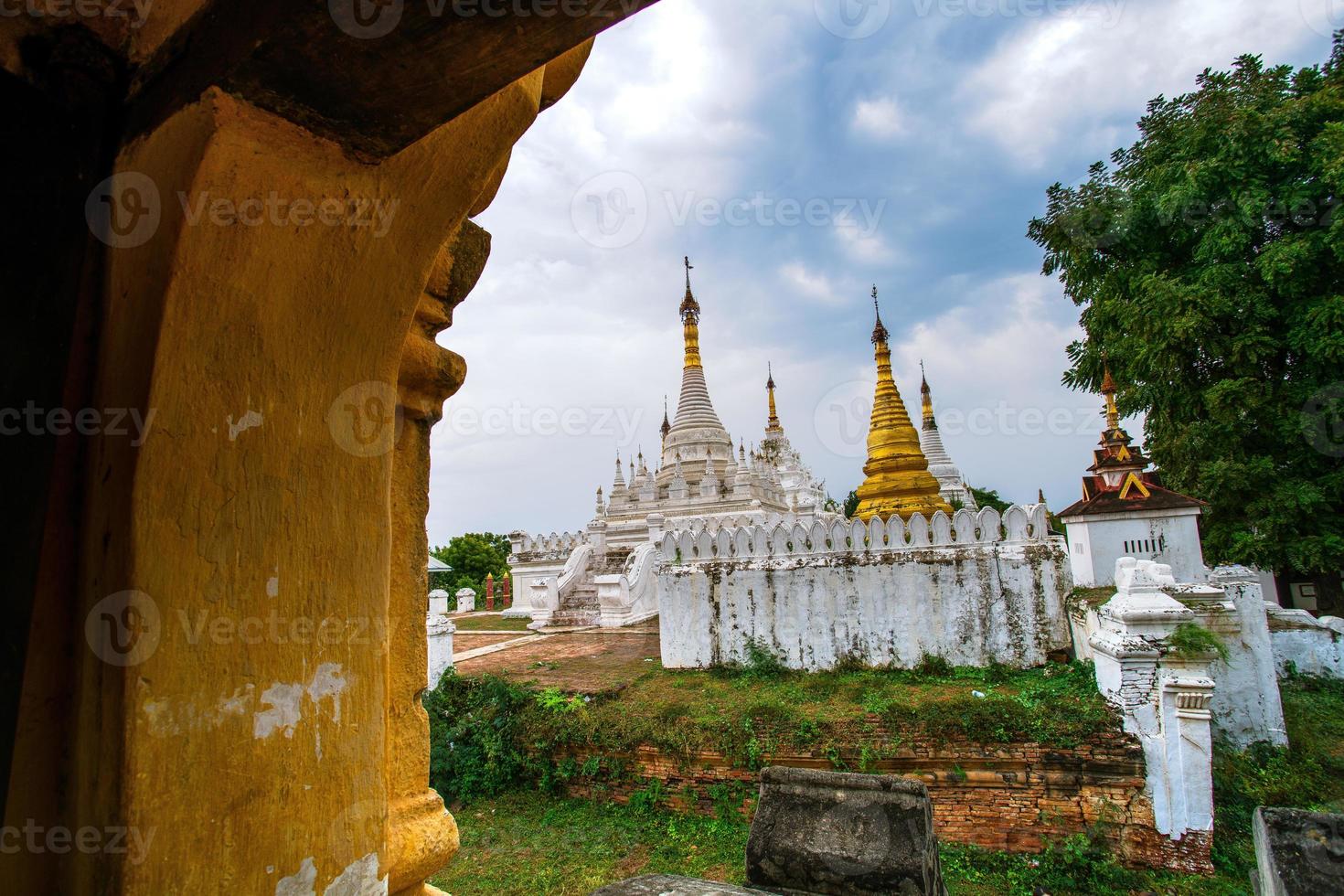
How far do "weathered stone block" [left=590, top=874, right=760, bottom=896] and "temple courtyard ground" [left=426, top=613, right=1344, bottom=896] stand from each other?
4.14 meters

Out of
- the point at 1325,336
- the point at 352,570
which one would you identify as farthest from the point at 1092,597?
the point at 352,570

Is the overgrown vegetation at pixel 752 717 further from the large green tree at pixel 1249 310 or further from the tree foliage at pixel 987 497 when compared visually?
the tree foliage at pixel 987 497

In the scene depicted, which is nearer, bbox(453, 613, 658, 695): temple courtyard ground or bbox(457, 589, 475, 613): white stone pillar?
bbox(453, 613, 658, 695): temple courtyard ground

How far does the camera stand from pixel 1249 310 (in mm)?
12414

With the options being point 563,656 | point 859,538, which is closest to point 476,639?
point 563,656

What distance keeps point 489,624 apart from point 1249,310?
61.7ft

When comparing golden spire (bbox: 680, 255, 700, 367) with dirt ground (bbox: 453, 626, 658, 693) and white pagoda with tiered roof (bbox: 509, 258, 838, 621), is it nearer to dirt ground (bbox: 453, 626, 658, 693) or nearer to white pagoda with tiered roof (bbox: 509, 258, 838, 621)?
white pagoda with tiered roof (bbox: 509, 258, 838, 621)

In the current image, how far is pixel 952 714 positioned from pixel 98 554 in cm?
699

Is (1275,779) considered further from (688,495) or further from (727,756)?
(688,495)

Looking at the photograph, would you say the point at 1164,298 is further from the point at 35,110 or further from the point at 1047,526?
the point at 35,110

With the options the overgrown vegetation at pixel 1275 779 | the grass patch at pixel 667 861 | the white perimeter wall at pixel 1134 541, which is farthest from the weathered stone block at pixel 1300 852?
the white perimeter wall at pixel 1134 541

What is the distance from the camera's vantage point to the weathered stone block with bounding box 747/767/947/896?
2.34m

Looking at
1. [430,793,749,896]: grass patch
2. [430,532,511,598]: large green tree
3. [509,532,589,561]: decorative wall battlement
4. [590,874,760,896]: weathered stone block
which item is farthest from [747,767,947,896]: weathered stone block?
[430,532,511,598]: large green tree

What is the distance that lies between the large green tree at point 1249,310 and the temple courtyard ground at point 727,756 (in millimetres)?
4360
